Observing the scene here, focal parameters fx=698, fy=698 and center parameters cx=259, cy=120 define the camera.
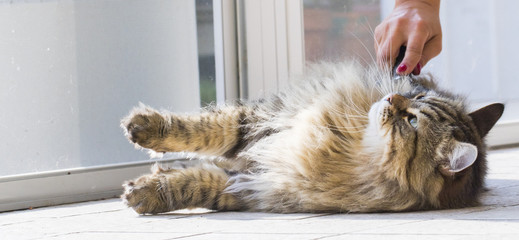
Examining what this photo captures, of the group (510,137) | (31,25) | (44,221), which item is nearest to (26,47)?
(31,25)

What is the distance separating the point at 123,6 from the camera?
2.67 metres

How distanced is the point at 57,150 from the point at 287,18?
1138 mm

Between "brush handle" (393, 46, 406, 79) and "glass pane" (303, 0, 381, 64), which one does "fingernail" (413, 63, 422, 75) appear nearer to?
"brush handle" (393, 46, 406, 79)

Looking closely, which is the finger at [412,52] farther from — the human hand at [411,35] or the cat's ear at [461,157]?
the cat's ear at [461,157]

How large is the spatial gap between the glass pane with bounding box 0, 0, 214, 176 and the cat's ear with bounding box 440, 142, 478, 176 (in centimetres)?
137

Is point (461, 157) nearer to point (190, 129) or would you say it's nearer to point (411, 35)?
point (411, 35)

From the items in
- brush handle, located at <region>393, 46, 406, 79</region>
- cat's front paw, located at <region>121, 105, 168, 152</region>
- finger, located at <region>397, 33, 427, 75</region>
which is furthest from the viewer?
brush handle, located at <region>393, 46, 406, 79</region>

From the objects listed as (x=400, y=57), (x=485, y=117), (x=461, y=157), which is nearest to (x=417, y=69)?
(x=400, y=57)

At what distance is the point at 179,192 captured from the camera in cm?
193

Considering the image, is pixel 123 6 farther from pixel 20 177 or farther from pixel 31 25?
pixel 20 177

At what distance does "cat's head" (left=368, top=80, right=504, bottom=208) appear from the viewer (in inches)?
69.8

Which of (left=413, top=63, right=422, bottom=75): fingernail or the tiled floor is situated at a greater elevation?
(left=413, top=63, right=422, bottom=75): fingernail

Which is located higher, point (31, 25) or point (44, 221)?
point (31, 25)

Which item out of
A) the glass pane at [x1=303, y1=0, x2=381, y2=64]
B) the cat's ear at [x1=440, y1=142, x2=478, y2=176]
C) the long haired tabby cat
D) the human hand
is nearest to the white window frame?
the glass pane at [x1=303, y1=0, x2=381, y2=64]
